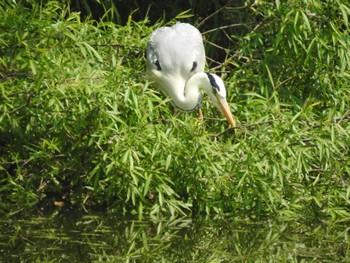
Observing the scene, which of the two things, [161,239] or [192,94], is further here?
[192,94]

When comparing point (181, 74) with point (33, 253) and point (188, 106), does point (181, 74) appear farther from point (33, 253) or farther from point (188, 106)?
point (33, 253)

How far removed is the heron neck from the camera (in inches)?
338

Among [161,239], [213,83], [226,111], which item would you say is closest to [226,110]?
[226,111]

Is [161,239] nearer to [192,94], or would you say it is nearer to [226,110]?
[226,110]

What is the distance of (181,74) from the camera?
29.6 ft

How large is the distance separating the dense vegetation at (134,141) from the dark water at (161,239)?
18cm

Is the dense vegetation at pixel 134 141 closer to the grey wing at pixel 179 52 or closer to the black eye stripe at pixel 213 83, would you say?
the black eye stripe at pixel 213 83

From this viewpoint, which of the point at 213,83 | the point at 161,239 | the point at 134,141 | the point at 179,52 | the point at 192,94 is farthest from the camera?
the point at 179,52

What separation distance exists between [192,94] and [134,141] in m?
1.54

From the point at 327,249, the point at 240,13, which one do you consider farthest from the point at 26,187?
the point at 240,13

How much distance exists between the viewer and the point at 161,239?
699 cm

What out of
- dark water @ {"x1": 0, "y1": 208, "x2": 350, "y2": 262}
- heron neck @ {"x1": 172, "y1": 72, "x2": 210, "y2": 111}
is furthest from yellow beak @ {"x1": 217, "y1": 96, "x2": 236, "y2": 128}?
dark water @ {"x1": 0, "y1": 208, "x2": 350, "y2": 262}

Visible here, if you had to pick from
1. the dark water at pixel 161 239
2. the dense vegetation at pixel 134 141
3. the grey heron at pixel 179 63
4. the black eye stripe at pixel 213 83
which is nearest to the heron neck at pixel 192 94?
the grey heron at pixel 179 63

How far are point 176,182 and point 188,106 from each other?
119cm
